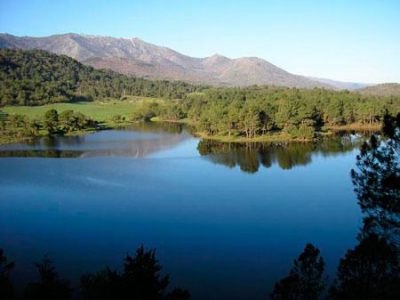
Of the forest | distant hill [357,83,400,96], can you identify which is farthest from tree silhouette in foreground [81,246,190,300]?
distant hill [357,83,400,96]

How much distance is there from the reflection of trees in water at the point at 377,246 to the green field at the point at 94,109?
81.9m

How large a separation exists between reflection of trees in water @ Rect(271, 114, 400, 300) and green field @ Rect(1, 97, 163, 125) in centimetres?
8186

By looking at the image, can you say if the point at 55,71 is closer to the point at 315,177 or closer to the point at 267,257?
the point at 315,177

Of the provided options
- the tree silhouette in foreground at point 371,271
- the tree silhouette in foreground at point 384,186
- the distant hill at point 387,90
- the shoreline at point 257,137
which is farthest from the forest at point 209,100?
the distant hill at point 387,90

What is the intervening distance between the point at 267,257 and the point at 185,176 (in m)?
20.0

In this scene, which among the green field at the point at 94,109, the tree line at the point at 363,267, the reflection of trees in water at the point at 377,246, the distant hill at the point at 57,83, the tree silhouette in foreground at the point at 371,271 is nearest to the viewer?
the tree line at the point at 363,267

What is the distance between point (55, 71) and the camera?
499ft

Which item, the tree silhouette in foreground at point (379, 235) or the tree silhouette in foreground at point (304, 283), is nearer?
the tree silhouette in foreground at point (379, 235)

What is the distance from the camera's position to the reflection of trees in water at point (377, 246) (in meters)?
12.5

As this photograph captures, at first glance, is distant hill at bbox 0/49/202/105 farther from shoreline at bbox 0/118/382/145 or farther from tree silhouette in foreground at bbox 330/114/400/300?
tree silhouette in foreground at bbox 330/114/400/300

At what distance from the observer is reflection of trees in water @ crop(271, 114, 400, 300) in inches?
492

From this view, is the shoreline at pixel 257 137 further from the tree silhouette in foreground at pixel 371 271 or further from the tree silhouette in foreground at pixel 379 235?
the tree silhouette in foreground at pixel 371 271

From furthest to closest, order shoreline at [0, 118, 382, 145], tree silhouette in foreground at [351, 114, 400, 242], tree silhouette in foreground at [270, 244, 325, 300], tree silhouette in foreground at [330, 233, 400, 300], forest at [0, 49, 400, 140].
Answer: forest at [0, 49, 400, 140]
shoreline at [0, 118, 382, 145]
tree silhouette in foreground at [351, 114, 400, 242]
tree silhouette in foreground at [270, 244, 325, 300]
tree silhouette in foreground at [330, 233, 400, 300]

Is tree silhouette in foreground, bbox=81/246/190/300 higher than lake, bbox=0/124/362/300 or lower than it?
higher
